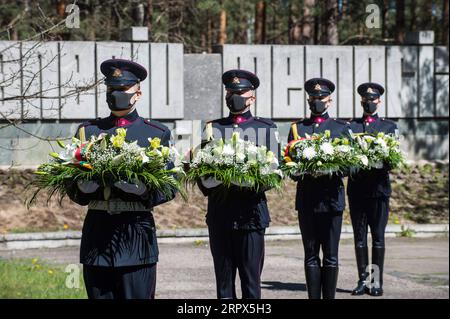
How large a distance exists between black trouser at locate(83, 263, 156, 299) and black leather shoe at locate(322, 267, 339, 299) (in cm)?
339

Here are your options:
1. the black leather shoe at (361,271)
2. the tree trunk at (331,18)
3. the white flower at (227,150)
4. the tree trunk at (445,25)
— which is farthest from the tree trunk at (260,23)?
the white flower at (227,150)

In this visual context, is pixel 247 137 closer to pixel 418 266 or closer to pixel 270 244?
pixel 418 266

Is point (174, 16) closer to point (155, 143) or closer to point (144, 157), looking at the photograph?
point (155, 143)

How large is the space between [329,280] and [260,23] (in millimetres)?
27610

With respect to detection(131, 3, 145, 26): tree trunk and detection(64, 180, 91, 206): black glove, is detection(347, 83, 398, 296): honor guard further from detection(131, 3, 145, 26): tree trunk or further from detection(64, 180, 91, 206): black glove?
detection(131, 3, 145, 26): tree trunk

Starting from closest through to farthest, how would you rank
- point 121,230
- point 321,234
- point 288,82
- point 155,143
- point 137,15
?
1. point 155,143
2. point 121,230
3. point 321,234
4. point 288,82
5. point 137,15

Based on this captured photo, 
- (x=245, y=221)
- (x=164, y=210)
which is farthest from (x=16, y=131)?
(x=245, y=221)

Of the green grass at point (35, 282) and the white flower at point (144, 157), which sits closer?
the white flower at point (144, 157)

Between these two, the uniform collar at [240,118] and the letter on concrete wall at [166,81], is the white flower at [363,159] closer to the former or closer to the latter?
the uniform collar at [240,118]

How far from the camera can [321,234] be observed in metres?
10.7

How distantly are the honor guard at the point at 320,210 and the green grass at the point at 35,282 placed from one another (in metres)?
2.37

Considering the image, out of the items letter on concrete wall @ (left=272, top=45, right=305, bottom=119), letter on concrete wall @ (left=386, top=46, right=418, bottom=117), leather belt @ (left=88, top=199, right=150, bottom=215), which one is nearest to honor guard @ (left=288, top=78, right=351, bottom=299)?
leather belt @ (left=88, top=199, right=150, bottom=215)

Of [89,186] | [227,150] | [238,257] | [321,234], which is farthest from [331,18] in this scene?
[89,186]

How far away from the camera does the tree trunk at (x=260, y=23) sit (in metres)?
35.2
